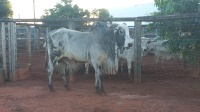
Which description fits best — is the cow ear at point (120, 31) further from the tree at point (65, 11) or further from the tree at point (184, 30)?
the tree at point (65, 11)

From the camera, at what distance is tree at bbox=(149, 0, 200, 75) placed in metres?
7.22

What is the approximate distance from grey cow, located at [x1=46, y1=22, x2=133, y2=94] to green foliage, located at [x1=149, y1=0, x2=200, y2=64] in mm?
1012

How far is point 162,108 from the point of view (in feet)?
20.7

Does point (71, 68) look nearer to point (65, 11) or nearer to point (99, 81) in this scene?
point (99, 81)

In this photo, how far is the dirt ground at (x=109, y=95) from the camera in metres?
6.45

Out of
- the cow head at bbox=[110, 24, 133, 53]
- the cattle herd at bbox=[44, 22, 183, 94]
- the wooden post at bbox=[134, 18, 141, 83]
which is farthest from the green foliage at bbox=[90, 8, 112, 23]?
the cow head at bbox=[110, 24, 133, 53]

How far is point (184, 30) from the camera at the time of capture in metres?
7.48

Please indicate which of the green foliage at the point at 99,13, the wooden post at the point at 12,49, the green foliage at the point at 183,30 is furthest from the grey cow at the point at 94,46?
the green foliage at the point at 99,13

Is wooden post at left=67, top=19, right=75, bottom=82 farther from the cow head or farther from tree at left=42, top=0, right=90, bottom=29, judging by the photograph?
tree at left=42, top=0, right=90, bottom=29

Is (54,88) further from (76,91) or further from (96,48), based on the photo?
(96,48)

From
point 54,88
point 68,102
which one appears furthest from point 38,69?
point 68,102

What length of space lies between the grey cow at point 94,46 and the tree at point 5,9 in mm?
14998

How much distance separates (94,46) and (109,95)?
1276mm

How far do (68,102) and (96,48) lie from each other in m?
1.64
